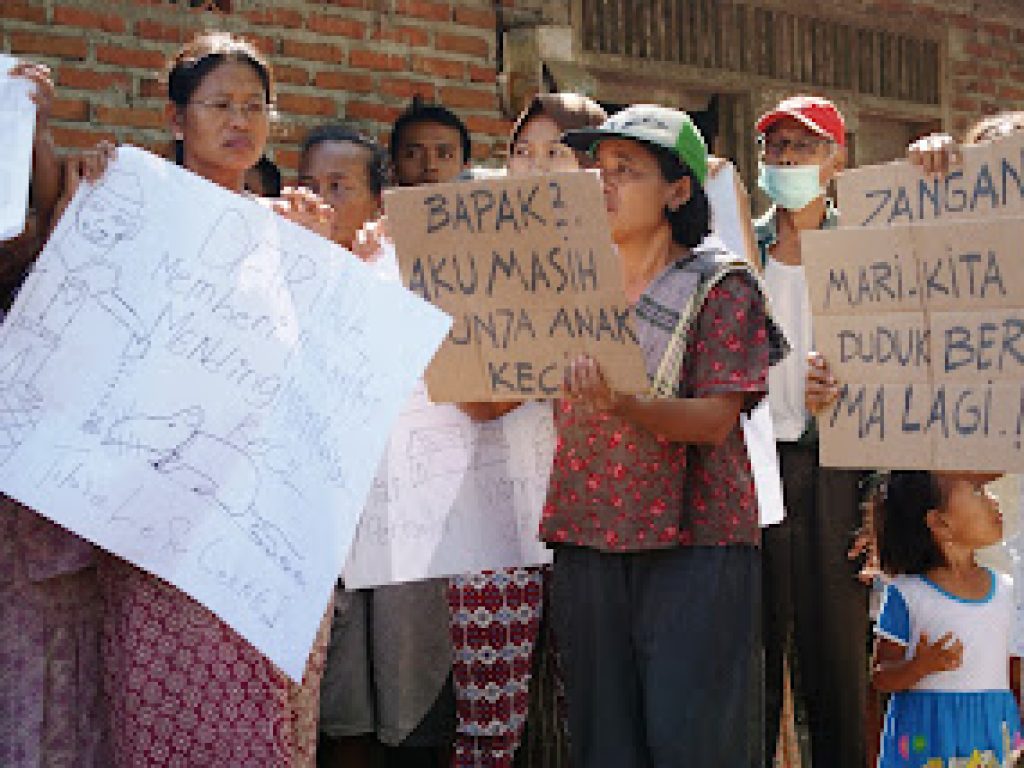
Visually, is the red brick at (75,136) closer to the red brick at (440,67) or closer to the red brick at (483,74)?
the red brick at (440,67)

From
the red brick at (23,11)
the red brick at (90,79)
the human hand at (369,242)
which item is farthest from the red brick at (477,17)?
the human hand at (369,242)

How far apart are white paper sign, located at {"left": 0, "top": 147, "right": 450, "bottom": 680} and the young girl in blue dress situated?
1592 mm

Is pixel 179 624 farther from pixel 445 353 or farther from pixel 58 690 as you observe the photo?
pixel 445 353

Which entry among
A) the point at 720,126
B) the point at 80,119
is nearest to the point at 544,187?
the point at 80,119

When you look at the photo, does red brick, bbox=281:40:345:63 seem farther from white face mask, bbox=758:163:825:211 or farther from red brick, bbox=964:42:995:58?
red brick, bbox=964:42:995:58

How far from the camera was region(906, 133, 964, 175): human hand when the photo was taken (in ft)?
11.4

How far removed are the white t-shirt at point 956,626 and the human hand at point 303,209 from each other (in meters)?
1.76

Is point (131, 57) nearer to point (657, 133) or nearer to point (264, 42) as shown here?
point (264, 42)

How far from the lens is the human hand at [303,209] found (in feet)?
11.5

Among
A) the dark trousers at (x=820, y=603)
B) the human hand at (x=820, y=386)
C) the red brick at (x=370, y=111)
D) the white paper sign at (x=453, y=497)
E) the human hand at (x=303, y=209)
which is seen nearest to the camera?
the human hand at (x=303, y=209)

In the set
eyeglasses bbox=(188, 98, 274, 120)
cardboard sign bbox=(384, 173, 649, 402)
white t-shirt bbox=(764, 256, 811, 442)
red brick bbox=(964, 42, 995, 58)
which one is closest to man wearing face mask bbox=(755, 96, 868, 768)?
white t-shirt bbox=(764, 256, 811, 442)

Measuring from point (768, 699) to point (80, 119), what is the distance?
8.55 feet

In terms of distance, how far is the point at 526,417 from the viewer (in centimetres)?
394

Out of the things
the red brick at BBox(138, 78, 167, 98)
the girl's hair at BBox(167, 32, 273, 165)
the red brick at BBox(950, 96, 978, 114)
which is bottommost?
the girl's hair at BBox(167, 32, 273, 165)
